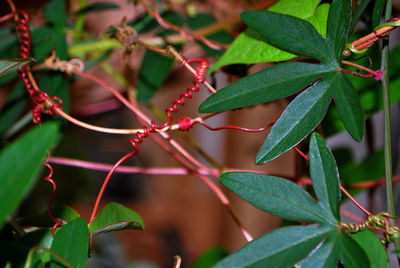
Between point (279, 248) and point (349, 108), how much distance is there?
0.10m

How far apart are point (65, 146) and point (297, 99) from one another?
2.13ft

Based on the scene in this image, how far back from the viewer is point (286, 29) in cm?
31

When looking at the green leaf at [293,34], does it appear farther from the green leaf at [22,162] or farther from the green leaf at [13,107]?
the green leaf at [13,107]

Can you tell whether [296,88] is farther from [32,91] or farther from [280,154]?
[32,91]

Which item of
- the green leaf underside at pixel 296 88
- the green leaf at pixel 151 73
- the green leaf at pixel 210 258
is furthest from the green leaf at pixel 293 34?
the green leaf at pixel 210 258

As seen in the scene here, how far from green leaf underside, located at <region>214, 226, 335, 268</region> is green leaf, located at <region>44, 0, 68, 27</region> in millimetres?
397

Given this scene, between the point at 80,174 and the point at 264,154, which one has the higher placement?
the point at 80,174

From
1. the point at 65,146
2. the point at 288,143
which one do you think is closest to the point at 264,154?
the point at 288,143

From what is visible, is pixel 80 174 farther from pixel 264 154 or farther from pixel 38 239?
pixel 264 154

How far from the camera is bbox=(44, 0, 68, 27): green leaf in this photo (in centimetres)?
55

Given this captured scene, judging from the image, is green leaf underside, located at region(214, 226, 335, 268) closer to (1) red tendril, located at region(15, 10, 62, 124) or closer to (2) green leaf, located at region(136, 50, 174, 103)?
(1) red tendril, located at region(15, 10, 62, 124)

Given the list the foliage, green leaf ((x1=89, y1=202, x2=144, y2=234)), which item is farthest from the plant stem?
green leaf ((x1=89, y1=202, x2=144, y2=234))

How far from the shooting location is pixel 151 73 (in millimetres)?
631

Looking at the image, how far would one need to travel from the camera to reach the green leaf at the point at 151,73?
0.62 meters
